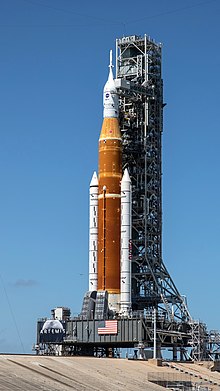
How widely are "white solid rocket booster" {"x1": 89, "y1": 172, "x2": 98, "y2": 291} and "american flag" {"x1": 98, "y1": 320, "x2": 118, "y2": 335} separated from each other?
4953 mm

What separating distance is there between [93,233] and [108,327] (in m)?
12.0

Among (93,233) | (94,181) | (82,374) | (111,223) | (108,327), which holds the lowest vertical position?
(82,374)

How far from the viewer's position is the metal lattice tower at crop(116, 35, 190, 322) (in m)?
116

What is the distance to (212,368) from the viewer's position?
105 m

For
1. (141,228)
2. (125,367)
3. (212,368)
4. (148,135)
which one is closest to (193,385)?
(125,367)

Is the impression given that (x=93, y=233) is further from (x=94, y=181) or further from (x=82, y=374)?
(x=82, y=374)

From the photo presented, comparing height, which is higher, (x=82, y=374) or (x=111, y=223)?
(x=111, y=223)

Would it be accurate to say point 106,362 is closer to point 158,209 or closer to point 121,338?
point 121,338

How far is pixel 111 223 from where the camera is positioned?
10975 cm

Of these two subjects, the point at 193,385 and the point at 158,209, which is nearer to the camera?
the point at 193,385

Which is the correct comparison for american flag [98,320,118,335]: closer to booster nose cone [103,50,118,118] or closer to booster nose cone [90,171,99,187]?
booster nose cone [90,171,99,187]

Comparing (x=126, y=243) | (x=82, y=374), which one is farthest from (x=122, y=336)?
(x=82, y=374)

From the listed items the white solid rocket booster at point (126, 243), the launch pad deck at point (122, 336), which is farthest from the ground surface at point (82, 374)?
the white solid rocket booster at point (126, 243)

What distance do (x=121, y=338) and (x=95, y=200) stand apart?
1768 cm
